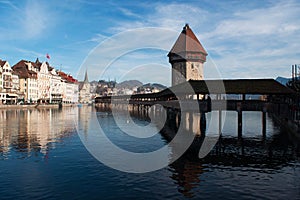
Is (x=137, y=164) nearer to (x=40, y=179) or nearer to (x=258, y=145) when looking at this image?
(x=40, y=179)

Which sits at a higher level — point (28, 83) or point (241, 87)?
point (28, 83)

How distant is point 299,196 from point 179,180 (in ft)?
17.5

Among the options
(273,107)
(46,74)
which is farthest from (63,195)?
(46,74)

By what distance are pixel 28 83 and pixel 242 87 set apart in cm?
9040

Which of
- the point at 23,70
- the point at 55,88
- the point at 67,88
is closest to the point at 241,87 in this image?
the point at 23,70

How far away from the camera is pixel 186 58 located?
66.7 metres

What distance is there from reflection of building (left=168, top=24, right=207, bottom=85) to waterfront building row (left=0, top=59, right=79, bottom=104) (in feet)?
178

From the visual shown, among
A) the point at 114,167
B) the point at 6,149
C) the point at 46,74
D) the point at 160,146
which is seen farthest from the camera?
the point at 46,74

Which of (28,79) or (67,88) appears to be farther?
(67,88)

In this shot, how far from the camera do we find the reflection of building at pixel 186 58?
6688cm

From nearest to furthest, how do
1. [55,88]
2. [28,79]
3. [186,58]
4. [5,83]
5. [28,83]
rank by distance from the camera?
[186,58]
[5,83]
[28,79]
[28,83]
[55,88]

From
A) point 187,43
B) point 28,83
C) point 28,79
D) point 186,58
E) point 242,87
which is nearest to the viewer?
point 242,87

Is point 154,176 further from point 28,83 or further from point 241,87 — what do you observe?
point 28,83

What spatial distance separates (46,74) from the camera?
387 ft
